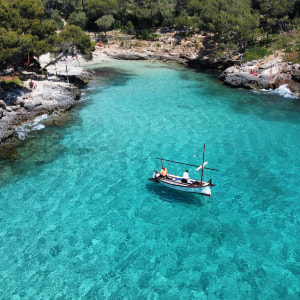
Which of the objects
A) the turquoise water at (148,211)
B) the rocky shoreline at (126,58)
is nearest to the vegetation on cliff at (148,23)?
the rocky shoreline at (126,58)

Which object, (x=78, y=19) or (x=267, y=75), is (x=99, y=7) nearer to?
(x=78, y=19)

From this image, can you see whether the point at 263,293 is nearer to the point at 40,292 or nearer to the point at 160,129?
the point at 40,292

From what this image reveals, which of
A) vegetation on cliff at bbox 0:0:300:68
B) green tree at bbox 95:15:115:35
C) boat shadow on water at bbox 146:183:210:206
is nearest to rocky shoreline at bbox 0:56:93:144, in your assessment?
vegetation on cliff at bbox 0:0:300:68

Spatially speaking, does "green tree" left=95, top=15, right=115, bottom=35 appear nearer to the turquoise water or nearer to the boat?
the turquoise water

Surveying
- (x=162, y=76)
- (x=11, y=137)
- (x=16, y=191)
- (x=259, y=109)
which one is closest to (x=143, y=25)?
(x=162, y=76)

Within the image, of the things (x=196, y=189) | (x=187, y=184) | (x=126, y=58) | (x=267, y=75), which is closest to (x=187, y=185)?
(x=187, y=184)

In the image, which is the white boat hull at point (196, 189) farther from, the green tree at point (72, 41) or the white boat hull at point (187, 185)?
A: the green tree at point (72, 41)
